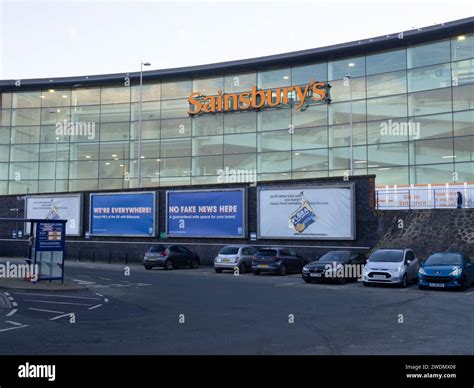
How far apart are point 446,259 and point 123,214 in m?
23.8

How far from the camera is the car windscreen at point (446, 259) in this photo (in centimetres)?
1936

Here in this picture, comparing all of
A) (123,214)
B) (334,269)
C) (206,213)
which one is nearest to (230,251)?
(206,213)

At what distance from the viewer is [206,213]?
113 feet

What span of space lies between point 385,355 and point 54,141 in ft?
143

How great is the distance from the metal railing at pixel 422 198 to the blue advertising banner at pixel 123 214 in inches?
598

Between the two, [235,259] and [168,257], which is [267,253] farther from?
[168,257]

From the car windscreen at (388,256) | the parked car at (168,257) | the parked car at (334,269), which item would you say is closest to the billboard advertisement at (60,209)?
the parked car at (168,257)

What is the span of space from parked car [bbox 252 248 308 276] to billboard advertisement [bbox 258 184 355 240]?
145 inches

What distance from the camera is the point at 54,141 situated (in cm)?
4722

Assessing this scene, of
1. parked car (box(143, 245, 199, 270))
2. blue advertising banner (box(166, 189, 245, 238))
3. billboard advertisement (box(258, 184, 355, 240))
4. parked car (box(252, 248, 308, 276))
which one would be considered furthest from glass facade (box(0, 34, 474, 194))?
parked car (box(252, 248, 308, 276))

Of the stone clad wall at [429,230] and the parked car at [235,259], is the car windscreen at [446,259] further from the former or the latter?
the parked car at [235,259]

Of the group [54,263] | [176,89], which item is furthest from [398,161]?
[54,263]

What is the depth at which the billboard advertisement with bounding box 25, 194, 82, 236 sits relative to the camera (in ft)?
131
